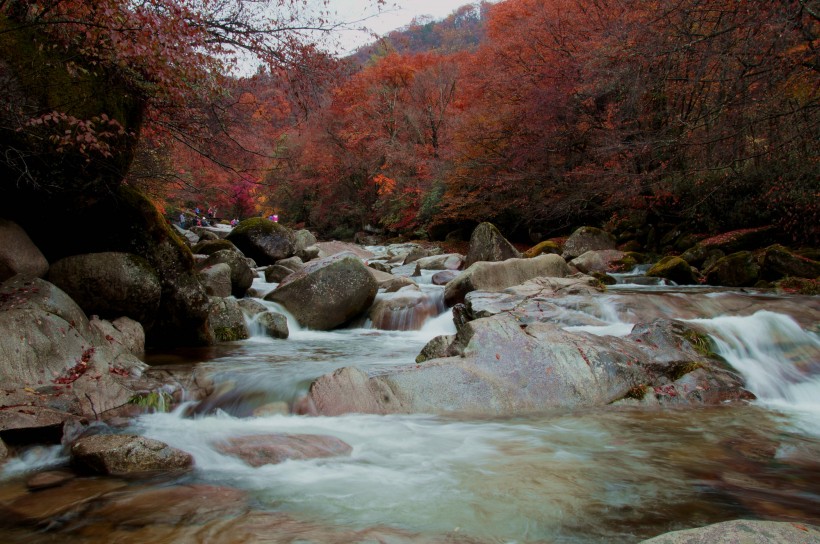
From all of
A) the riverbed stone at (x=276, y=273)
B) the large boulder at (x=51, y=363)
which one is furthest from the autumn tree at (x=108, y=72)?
the riverbed stone at (x=276, y=273)

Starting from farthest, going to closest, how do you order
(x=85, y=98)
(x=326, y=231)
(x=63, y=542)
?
1. (x=326, y=231)
2. (x=85, y=98)
3. (x=63, y=542)

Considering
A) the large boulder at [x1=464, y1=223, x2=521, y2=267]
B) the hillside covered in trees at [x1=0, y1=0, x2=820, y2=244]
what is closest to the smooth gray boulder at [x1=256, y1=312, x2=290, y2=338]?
the hillside covered in trees at [x1=0, y1=0, x2=820, y2=244]

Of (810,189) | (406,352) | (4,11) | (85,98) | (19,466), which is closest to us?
(19,466)

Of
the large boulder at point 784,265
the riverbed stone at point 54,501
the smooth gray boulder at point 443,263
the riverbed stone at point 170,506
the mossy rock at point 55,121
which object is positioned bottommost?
the riverbed stone at point 170,506

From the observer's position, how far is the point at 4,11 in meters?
5.18

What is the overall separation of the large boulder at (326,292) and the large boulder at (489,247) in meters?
7.09

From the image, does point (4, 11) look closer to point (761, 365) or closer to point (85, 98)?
point (85, 98)

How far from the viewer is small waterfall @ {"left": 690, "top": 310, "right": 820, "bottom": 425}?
5340 millimetres

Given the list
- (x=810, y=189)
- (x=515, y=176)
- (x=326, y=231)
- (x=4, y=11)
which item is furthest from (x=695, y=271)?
(x=326, y=231)

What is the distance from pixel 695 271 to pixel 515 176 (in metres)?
8.22

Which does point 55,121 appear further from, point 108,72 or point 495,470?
point 495,470

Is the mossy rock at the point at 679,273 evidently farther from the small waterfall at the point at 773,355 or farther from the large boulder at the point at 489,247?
the large boulder at the point at 489,247

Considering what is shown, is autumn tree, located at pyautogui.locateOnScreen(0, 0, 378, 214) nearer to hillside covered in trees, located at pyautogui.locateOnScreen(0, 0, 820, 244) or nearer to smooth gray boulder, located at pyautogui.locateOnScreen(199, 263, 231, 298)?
hillside covered in trees, located at pyautogui.locateOnScreen(0, 0, 820, 244)

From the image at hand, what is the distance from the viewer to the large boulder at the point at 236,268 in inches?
428
